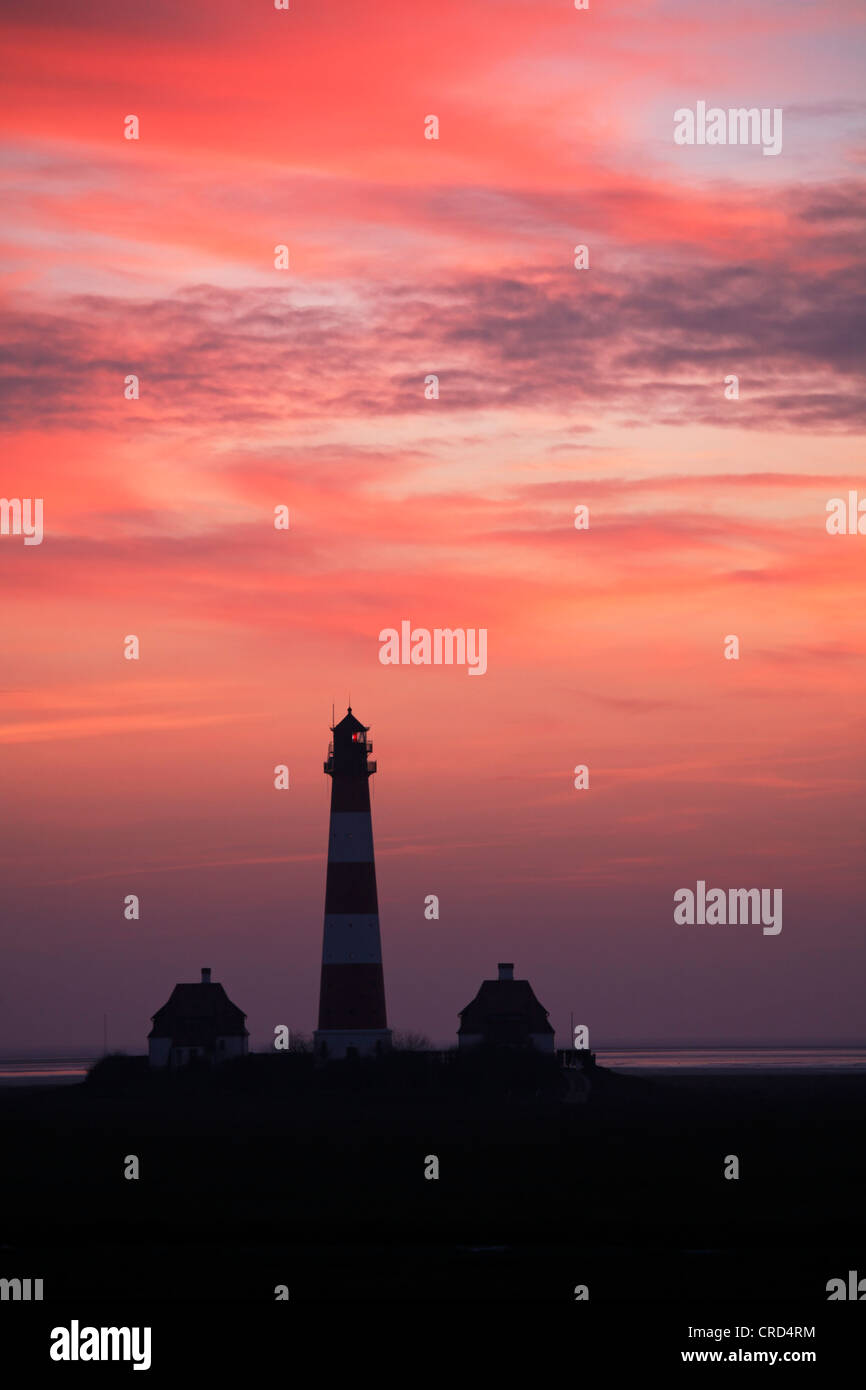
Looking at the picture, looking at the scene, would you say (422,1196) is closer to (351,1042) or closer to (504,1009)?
(351,1042)

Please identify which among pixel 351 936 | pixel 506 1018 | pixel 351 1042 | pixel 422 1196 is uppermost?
pixel 351 936

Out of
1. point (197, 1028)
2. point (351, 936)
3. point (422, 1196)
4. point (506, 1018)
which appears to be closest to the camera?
point (422, 1196)

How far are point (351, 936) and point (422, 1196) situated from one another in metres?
35.5

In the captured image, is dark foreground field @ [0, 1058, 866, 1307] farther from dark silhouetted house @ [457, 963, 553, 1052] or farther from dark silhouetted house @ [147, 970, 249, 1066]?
dark silhouetted house @ [147, 970, 249, 1066]

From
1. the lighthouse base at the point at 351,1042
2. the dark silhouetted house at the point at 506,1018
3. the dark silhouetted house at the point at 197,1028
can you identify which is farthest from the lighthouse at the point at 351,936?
the dark silhouetted house at the point at 197,1028

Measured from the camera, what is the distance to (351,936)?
80250 mm

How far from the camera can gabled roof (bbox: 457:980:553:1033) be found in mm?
92500

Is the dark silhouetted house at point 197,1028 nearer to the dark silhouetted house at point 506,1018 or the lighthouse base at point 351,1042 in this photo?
the dark silhouetted house at point 506,1018

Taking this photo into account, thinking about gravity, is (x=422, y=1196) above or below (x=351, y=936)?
below

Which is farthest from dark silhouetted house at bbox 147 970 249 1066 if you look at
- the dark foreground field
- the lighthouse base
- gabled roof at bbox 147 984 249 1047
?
the lighthouse base

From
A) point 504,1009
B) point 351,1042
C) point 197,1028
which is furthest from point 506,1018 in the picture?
point 197,1028
